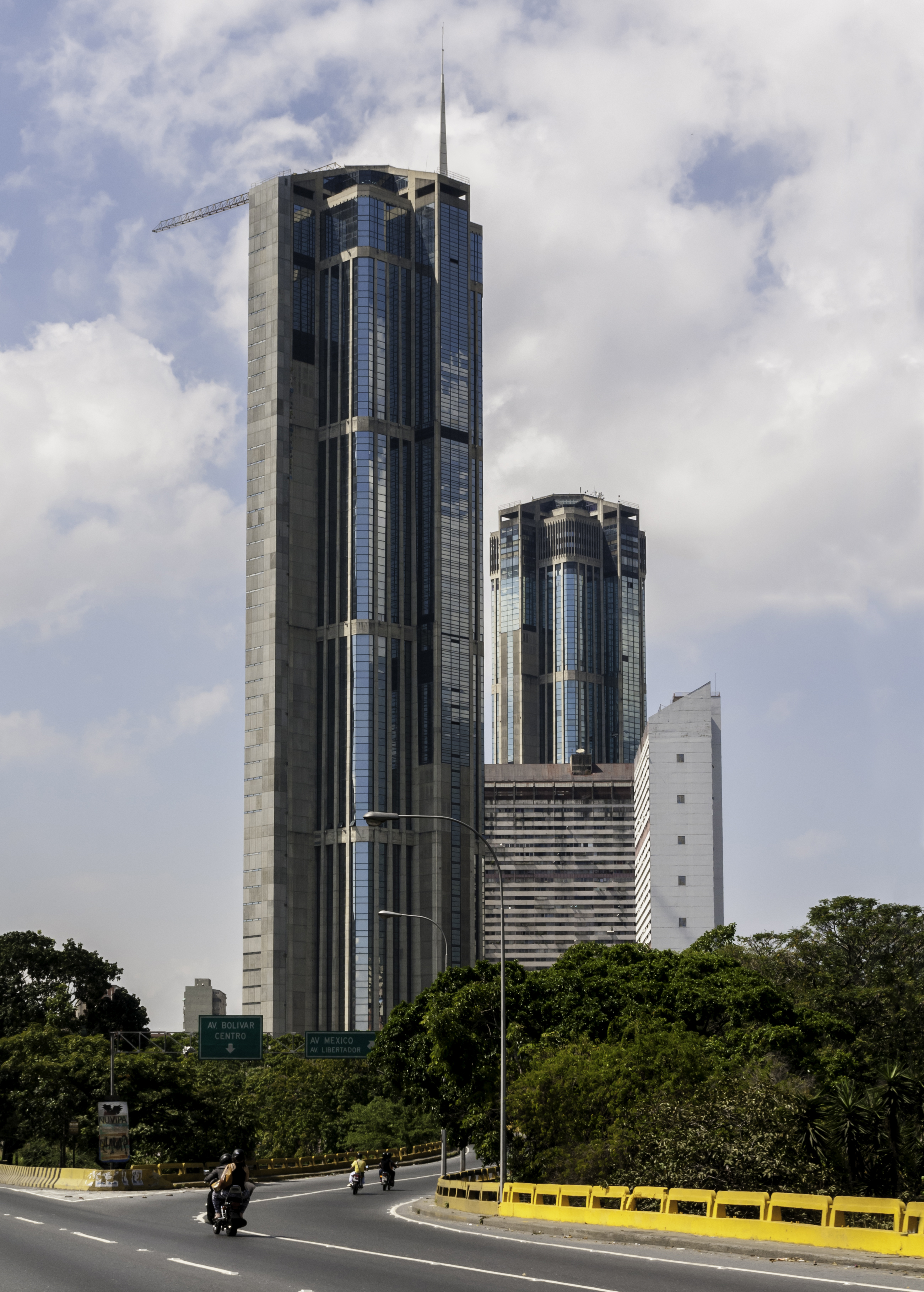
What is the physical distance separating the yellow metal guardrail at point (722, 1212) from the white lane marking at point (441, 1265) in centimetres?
552

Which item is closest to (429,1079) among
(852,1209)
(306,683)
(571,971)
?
(571,971)

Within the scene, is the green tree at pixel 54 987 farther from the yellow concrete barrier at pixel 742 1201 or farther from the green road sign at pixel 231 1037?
the yellow concrete barrier at pixel 742 1201

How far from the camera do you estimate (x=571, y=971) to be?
54250 millimetres

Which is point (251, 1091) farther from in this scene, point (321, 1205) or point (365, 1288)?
point (365, 1288)

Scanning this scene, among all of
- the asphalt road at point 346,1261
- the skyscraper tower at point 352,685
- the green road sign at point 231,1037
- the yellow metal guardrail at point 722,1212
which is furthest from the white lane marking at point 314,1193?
the skyscraper tower at point 352,685

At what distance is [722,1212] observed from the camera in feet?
Result: 100

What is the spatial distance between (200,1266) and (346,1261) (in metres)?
2.69

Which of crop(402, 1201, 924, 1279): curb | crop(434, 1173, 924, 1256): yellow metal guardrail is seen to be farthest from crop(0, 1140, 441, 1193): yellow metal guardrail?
crop(402, 1201, 924, 1279): curb

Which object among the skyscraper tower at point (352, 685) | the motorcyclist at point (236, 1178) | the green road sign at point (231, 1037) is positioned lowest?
the green road sign at point (231, 1037)

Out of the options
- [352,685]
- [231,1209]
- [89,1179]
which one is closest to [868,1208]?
[231,1209]

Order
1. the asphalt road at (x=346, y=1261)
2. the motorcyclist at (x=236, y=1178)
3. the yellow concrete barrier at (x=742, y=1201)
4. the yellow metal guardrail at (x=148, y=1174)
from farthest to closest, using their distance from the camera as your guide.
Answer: the yellow metal guardrail at (x=148, y=1174), the motorcyclist at (x=236, y=1178), the yellow concrete barrier at (x=742, y=1201), the asphalt road at (x=346, y=1261)

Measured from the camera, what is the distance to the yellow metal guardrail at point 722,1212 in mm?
24594

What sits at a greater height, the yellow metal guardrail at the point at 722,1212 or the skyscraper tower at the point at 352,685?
the skyscraper tower at the point at 352,685

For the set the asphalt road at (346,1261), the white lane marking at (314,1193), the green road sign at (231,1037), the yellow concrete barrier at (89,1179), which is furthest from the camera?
the green road sign at (231,1037)
